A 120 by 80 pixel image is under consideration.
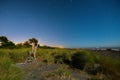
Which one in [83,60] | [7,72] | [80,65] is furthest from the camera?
[83,60]

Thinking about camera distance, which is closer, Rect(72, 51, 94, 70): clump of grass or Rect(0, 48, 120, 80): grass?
Rect(0, 48, 120, 80): grass

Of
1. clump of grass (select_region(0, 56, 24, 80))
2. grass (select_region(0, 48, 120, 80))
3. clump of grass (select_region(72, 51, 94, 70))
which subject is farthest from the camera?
clump of grass (select_region(72, 51, 94, 70))

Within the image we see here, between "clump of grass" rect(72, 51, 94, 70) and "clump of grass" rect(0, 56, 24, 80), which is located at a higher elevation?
"clump of grass" rect(72, 51, 94, 70)

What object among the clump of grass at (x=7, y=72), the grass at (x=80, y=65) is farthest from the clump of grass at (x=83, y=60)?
the clump of grass at (x=7, y=72)

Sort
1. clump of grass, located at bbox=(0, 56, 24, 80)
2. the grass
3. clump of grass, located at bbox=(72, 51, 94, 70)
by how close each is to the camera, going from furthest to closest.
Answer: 1. clump of grass, located at bbox=(72, 51, 94, 70)
2. the grass
3. clump of grass, located at bbox=(0, 56, 24, 80)

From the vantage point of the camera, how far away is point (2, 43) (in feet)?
137

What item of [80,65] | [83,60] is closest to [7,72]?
[80,65]

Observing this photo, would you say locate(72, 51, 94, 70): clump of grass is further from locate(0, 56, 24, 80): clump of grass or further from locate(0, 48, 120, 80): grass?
locate(0, 56, 24, 80): clump of grass

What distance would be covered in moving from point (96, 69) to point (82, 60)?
276 cm

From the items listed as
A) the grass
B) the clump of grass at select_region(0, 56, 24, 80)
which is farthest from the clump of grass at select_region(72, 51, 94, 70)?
the clump of grass at select_region(0, 56, 24, 80)

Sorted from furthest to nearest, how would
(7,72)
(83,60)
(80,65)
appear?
(83,60) < (80,65) < (7,72)

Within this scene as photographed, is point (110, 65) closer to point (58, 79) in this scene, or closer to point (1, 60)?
point (58, 79)

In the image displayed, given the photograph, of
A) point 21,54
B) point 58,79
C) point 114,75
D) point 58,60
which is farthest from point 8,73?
point 21,54

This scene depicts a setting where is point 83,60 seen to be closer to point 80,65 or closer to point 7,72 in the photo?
point 80,65
